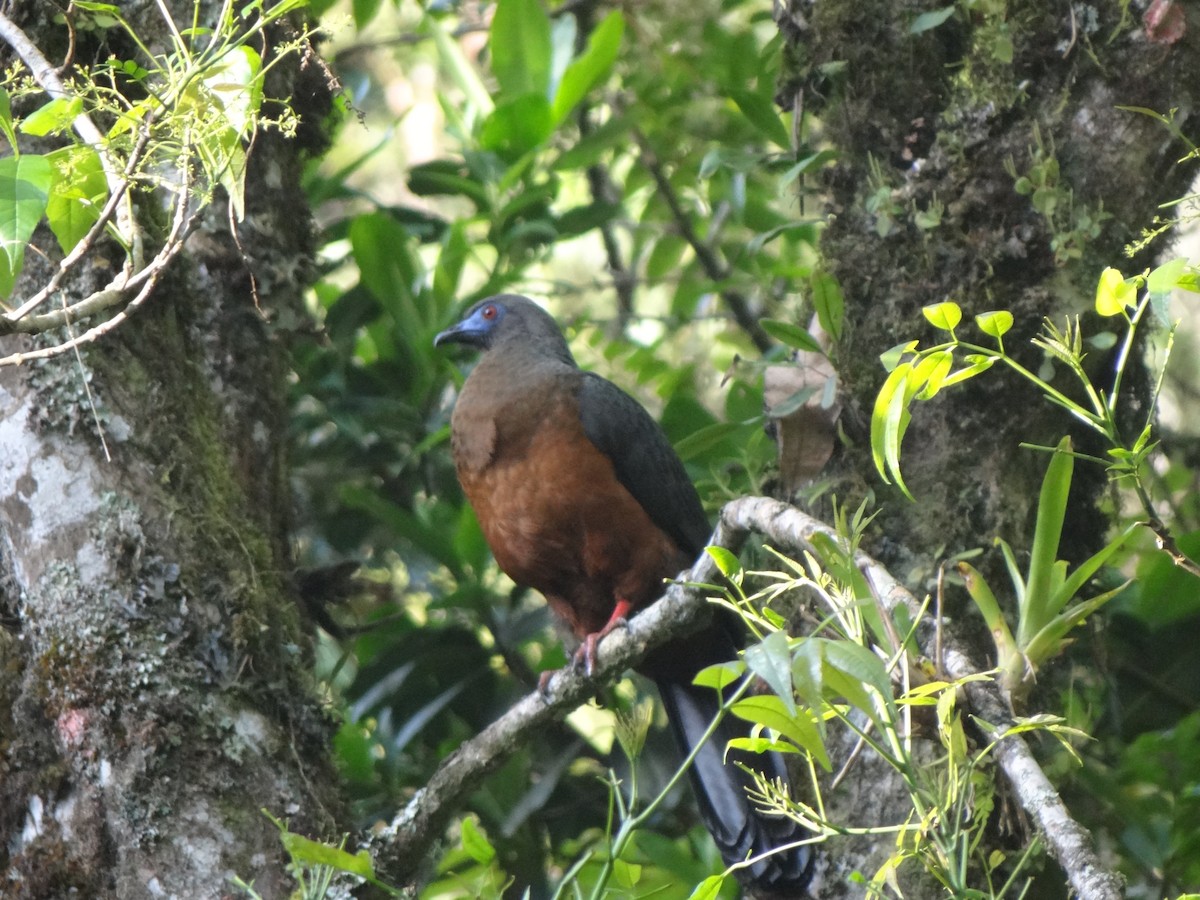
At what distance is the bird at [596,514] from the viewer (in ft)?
12.2

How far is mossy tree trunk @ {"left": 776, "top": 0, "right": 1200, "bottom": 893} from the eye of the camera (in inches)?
119

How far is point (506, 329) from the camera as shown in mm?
4418

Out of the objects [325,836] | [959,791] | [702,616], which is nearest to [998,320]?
[959,791]

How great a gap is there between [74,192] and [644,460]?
214 cm

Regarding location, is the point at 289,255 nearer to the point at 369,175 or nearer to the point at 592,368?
the point at 592,368

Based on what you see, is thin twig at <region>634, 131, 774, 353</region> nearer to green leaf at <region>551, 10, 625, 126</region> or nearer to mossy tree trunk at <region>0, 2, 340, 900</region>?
green leaf at <region>551, 10, 625, 126</region>

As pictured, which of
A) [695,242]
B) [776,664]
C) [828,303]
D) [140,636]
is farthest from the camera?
[695,242]

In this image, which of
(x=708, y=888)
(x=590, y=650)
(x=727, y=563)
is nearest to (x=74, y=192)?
(x=727, y=563)

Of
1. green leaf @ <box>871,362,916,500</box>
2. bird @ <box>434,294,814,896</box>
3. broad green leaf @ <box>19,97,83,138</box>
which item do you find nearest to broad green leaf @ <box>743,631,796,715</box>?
green leaf @ <box>871,362,916,500</box>

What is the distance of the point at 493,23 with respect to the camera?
4.48 m

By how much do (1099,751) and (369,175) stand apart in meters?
5.76

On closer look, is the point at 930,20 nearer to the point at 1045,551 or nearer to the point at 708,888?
the point at 1045,551

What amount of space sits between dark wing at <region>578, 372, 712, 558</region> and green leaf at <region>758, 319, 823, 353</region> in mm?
759

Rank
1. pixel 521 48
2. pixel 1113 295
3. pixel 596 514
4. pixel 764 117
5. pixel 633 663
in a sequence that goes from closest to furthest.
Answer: pixel 1113 295
pixel 633 663
pixel 596 514
pixel 764 117
pixel 521 48
